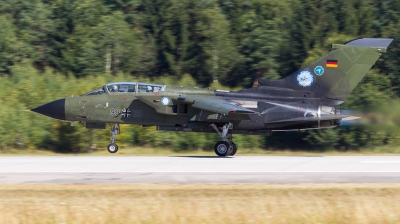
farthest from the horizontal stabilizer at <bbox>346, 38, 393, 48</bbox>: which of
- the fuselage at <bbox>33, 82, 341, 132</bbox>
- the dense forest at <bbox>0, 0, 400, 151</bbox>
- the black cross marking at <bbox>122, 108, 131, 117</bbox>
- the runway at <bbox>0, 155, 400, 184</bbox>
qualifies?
the black cross marking at <bbox>122, 108, 131, 117</bbox>

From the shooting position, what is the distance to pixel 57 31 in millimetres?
54312

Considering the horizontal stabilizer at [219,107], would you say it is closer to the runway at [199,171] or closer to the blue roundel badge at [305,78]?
the runway at [199,171]

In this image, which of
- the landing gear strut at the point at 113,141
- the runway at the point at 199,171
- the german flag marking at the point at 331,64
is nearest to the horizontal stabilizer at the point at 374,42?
the german flag marking at the point at 331,64

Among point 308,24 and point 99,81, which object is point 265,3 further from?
point 99,81

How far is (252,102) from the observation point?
933 inches

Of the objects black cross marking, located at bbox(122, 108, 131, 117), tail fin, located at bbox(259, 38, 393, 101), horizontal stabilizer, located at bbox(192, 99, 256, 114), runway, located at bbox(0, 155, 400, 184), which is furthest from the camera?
black cross marking, located at bbox(122, 108, 131, 117)

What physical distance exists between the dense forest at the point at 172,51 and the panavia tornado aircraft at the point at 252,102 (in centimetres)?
535

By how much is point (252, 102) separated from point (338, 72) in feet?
11.5

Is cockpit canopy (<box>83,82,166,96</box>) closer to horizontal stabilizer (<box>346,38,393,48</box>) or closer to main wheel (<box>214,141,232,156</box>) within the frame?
main wheel (<box>214,141,232,156</box>)

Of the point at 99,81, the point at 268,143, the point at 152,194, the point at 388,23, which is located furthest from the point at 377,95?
the point at 152,194

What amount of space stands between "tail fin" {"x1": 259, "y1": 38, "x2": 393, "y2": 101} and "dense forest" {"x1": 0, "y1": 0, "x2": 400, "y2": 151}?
6.49 meters

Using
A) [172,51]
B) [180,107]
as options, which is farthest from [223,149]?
[172,51]

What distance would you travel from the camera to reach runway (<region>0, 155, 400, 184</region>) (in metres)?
15.7

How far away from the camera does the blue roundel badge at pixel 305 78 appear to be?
77.8ft
